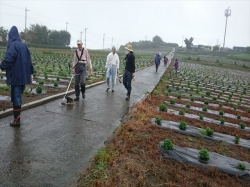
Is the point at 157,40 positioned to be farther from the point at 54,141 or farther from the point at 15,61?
the point at 54,141

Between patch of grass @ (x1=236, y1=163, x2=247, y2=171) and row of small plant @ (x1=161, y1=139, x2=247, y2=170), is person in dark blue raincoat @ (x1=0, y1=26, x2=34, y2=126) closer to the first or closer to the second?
row of small plant @ (x1=161, y1=139, x2=247, y2=170)

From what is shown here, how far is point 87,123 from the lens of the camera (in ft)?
18.3

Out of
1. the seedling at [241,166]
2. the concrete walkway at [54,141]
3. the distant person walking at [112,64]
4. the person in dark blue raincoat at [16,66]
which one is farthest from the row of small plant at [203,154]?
the distant person walking at [112,64]

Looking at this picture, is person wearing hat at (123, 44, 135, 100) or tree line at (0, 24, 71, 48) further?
tree line at (0, 24, 71, 48)

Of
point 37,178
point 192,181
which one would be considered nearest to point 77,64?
point 37,178

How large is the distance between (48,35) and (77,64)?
6294 cm

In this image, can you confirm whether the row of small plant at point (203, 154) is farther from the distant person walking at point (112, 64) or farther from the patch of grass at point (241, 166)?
the distant person walking at point (112, 64)

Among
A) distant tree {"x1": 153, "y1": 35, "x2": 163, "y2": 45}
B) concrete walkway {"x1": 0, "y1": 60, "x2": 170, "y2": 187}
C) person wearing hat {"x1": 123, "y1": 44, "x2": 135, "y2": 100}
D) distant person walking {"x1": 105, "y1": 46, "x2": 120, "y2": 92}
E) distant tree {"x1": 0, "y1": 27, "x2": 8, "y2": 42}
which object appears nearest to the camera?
concrete walkway {"x1": 0, "y1": 60, "x2": 170, "y2": 187}

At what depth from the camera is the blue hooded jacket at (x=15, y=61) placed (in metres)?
4.66

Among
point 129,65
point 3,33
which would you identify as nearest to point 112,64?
point 129,65

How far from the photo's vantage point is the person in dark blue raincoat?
4.66m

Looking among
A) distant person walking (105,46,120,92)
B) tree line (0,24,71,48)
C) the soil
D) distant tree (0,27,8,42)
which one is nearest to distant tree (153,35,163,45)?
tree line (0,24,71,48)

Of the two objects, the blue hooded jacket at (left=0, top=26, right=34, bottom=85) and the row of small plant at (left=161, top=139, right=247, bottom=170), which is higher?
the blue hooded jacket at (left=0, top=26, right=34, bottom=85)

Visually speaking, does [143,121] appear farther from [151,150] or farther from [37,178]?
[37,178]
